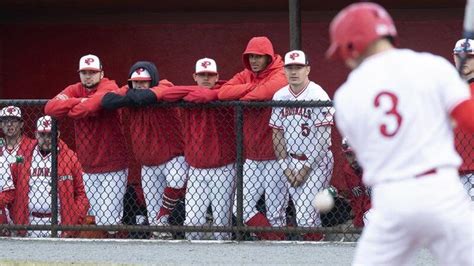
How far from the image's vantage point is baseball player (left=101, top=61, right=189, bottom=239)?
931 cm

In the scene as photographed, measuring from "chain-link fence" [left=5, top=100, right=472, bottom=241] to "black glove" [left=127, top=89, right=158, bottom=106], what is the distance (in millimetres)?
114

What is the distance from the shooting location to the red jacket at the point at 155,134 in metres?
9.30

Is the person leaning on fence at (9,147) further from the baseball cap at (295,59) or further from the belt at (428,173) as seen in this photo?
the belt at (428,173)

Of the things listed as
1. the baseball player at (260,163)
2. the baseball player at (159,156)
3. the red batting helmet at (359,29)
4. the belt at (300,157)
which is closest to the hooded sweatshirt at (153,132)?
the baseball player at (159,156)

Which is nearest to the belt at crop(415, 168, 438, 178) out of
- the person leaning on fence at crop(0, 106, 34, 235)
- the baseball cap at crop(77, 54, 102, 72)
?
the baseball cap at crop(77, 54, 102, 72)

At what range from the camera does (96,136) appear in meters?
9.41

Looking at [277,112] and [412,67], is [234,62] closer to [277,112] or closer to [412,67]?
[277,112]

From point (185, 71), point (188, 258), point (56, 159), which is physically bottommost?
point (188, 258)

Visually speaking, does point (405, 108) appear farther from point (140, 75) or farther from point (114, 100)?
point (140, 75)

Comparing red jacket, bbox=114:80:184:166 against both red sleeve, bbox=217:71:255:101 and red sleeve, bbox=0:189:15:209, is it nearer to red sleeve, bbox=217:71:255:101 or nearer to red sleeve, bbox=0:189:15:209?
red sleeve, bbox=217:71:255:101

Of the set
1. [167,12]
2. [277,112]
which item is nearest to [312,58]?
[167,12]

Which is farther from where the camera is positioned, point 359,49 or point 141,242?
point 141,242

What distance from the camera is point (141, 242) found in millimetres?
9328

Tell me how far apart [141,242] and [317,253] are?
1.39 m
